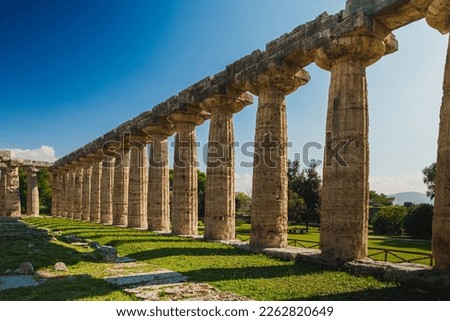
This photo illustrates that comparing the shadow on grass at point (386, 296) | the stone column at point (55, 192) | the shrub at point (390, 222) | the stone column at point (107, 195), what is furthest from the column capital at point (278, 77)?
the stone column at point (55, 192)

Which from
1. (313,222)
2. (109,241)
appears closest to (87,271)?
(109,241)

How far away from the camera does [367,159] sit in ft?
39.2

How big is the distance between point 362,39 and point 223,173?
30.7 feet

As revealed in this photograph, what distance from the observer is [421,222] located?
34750 mm

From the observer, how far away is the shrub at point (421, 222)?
113 feet

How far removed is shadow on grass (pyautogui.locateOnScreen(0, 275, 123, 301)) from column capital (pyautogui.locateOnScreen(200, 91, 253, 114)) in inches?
441

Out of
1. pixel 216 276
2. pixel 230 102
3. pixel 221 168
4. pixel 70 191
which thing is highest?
pixel 230 102

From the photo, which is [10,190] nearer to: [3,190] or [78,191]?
[3,190]

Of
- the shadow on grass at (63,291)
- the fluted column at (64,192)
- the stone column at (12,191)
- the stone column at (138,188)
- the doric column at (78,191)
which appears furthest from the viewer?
the fluted column at (64,192)

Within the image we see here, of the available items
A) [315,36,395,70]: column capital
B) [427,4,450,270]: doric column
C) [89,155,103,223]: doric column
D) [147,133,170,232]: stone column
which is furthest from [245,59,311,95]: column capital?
[89,155,103,223]: doric column

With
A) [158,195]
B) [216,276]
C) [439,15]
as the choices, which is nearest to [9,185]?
[158,195]

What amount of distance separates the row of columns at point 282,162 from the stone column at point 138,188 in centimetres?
265

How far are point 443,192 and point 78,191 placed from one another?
134 ft

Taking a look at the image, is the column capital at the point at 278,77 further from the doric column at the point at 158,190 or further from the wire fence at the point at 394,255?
the doric column at the point at 158,190
